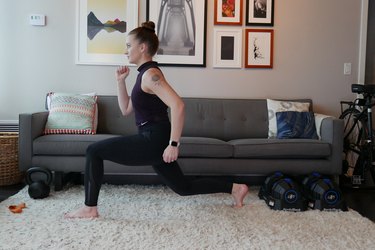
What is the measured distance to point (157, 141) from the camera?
85.1 inches

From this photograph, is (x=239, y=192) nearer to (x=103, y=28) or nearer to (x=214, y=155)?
(x=214, y=155)

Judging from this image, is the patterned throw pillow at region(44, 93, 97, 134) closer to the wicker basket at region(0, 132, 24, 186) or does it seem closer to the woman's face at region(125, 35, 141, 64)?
the wicker basket at region(0, 132, 24, 186)

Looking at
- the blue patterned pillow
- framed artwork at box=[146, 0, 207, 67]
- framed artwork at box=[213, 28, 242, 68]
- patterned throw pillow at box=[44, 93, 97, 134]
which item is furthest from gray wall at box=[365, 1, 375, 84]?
patterned throw pillow at box=[44, 93, 97, 134]

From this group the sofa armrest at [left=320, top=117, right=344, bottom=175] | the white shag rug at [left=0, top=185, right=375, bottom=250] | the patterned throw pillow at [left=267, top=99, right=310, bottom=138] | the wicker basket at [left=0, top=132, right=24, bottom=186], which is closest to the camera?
the white shag rug at [left=0, top=185, right=375, bottom=250]

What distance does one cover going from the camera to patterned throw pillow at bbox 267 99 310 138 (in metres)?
3.64

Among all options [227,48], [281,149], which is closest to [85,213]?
[281,149]

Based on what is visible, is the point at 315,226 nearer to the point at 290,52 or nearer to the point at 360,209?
the point at 360,209

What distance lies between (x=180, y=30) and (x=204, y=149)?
153cm

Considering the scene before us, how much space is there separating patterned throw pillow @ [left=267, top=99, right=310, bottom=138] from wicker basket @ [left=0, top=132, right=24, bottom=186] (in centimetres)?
239

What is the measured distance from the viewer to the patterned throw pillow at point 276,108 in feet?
11.9

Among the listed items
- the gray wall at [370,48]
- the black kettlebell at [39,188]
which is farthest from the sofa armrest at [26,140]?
the gray wall at [370,48]

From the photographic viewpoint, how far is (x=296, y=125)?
3426 millimetres

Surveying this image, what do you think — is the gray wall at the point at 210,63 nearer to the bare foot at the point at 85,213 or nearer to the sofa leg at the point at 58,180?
the sofa leg at the point at 58,180

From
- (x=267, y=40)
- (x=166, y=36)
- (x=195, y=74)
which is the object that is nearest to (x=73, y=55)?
(x=166, y=36)
